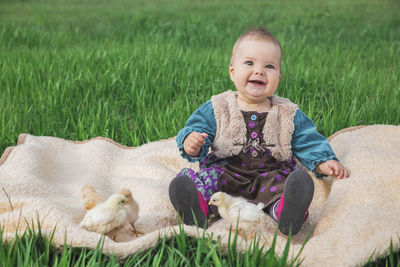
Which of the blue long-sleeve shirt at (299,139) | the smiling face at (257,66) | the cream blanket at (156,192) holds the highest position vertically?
the smiling face at (257,66)

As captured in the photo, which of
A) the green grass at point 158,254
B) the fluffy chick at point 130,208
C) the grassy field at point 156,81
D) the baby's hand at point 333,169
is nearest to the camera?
the green grass at point 158,254

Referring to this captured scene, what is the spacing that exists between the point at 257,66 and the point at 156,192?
2.75 ft

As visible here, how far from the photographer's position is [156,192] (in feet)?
7.99

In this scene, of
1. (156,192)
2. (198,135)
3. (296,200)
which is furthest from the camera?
(156,192)

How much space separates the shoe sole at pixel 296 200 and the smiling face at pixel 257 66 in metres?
0.62

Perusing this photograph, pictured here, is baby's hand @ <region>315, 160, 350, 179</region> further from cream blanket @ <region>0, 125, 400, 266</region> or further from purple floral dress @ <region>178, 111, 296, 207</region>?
purple floral dress @ <region>178, 111, 296, 207</region>

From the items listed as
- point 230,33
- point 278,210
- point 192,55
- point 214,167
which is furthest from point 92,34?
point 278,210

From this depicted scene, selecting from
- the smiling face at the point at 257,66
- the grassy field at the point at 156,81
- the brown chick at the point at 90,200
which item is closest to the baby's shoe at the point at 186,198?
the brown chick at the point at 90,200

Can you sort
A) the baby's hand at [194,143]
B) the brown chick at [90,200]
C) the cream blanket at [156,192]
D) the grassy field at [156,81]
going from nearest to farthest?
the cream blanket at [156,192] < the brown chick at [90,200] < the baby's hand at [194,143] < the grassy field at [156,81]

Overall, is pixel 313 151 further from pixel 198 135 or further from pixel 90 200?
pixel 90 200

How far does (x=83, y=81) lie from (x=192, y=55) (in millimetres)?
1497

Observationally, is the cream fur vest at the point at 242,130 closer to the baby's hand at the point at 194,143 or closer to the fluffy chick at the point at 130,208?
the baby's hand at the point at 194,143

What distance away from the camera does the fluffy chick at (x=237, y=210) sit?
6.50 ft

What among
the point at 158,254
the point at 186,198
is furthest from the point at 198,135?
the point at 158,254
